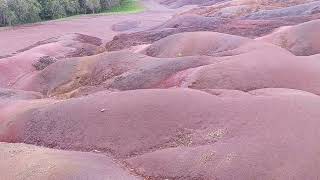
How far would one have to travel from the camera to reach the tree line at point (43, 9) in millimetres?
51312

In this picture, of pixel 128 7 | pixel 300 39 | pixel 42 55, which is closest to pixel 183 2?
pixel 128 7

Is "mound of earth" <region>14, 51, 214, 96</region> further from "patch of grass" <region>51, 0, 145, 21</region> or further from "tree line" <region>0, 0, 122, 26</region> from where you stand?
"patch of grass" <region>51, 0, 145, 21</region>

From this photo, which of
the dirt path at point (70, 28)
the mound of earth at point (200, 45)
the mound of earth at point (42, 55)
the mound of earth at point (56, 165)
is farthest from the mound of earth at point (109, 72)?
the dirt path at point (70, 28)

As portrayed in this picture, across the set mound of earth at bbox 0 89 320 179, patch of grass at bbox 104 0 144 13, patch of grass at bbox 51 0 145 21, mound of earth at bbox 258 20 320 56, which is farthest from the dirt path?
mound of earth at bbox 0 89 320 179

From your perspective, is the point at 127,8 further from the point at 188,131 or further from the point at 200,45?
the point at 188,131

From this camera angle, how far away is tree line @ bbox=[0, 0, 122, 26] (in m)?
51.3

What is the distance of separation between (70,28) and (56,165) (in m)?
38.0

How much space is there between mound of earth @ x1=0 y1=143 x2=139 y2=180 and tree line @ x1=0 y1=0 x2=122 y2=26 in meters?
38.0

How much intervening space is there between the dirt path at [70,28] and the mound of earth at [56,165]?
2446 centimetres

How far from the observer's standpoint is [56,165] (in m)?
13.5

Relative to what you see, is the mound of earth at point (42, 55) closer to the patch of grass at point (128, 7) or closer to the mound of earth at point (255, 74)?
the mound of earth at point (255, 74)

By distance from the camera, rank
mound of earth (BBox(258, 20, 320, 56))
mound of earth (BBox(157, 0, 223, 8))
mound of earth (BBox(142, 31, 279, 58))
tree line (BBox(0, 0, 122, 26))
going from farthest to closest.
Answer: mound of earth (BBox(157, 0, 223, 8)), tree line (BBox(0, 0, 122, 26)), mound of earth (BBox(258, 20, 320, 56)), mound of earth (BBox(142, 31, 279, 58))

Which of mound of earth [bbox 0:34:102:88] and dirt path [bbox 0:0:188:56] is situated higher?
mound of earth [bbox 0:34:102:88]

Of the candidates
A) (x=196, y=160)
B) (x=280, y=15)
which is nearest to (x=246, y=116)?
(x=196, y=160)
